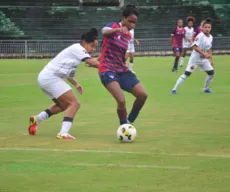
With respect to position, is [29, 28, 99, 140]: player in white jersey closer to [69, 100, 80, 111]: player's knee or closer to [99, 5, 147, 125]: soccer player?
[69, 100, 80, 111]: player's knee

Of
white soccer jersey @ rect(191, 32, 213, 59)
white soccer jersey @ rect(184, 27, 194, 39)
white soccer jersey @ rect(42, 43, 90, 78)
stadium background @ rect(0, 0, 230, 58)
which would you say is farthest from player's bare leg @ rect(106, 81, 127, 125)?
stadium background @ rect(0, 0, 230, 58)

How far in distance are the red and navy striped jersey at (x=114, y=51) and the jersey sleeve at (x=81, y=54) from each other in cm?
58

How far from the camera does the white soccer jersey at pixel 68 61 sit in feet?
42.9

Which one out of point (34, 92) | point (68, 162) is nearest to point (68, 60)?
point (68, 162)

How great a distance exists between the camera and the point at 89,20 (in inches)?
2109

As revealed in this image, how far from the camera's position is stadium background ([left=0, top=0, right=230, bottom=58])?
48.6m

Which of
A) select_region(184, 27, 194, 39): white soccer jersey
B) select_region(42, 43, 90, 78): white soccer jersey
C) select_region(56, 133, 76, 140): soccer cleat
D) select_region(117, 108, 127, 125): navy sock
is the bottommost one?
select_region(184, 27, 194, 39): white soccer jersey

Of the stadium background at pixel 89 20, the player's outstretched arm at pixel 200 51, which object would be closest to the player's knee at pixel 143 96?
the player's outstretched arm at pixel 200 51

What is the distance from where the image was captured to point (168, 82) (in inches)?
1105

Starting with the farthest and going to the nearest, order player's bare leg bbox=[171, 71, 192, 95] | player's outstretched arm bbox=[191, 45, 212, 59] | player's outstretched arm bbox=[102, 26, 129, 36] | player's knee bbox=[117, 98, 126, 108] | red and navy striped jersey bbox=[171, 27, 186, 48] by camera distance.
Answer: red and navy striped jersey bbox=[171, 27, 186, 48]
player's bare leg bbox=[171, 71, 192, 95]
player's outstretched arm bbox=[191, 45, 212, 59]
player's knee bbox=[117, 98, 126, 108]
player's outstretched arm bbox=[102, 26, 129, 36]

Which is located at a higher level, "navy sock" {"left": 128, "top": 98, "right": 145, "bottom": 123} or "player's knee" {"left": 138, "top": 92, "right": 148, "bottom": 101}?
"player's knee" {"left": 138, "top": 92, "right": 148, "bottom": 101}

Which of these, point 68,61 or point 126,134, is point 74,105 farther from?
point 126,134

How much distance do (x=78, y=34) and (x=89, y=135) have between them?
127 feet

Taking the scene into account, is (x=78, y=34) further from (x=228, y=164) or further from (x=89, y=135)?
(x=228, y=164)
